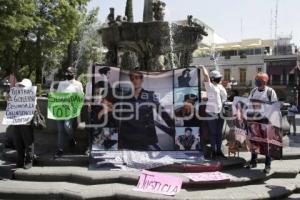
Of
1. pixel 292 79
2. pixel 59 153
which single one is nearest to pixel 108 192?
pixel 59 153

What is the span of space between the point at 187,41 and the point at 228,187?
5.62 metres

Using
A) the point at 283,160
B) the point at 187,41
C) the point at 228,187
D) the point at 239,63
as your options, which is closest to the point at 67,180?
the point at 228,187

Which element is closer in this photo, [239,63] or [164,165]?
[164,165]

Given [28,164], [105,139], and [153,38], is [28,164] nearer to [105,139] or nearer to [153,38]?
[105,139]

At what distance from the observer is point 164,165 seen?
7.71m

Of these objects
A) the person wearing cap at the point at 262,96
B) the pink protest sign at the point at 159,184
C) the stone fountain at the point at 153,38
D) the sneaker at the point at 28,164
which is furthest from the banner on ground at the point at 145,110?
the stone fountain at the point at 153,38

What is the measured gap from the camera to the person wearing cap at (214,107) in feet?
27.6

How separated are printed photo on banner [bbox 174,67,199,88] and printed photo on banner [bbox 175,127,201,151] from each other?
0.82 meters

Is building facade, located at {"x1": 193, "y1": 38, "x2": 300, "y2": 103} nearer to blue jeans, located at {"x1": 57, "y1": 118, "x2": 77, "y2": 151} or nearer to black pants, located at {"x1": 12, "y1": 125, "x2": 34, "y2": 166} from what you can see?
blue jeans, located at {"x1": 57, "y1": 118, "x2": 77, "y2": 151}

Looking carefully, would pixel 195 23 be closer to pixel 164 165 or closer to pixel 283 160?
pixel 283 160

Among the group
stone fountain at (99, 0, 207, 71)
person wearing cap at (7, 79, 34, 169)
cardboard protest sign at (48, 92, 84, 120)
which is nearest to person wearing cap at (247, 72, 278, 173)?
cardboard protest sign at (48, 92, 84, 120)

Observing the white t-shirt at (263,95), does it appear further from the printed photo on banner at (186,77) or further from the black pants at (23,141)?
the black pants at (23,141)

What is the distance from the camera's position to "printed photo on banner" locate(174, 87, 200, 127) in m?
8.54

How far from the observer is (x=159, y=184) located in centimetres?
697
